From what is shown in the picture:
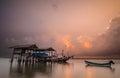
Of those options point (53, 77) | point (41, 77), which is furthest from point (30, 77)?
point (53, 77)

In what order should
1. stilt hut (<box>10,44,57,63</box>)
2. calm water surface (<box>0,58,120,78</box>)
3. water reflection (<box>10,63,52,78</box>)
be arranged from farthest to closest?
stilt hut (<box>10,44,57,63</box>) → calm water surface (<box>0,58,120,78</box>) → water reflection (<box>10,63,52,78</box>)

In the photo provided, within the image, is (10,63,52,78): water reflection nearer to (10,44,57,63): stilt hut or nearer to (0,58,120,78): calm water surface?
(0,58,120,78): calm water surface

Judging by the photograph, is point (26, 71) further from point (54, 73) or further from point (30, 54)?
point (30, 54)

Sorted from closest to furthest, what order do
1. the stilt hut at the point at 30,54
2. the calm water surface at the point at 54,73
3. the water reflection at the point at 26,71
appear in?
the water reflection at the point at 26,71, the calm water surface at the point at 54,73, the stilt hut at the point at 30,54

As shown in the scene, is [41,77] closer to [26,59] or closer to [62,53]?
[26,59]

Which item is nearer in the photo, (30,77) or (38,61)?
(30,77)

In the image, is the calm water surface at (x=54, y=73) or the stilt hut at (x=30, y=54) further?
the stilt hut at (x=30, y=54)

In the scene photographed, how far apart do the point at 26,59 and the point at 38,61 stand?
9.85 ft

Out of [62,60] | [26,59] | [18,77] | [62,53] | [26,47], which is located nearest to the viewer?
[18,77]

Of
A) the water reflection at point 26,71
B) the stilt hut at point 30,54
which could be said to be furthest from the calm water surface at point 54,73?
the stilt hut at point 30,54

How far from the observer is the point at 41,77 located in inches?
501

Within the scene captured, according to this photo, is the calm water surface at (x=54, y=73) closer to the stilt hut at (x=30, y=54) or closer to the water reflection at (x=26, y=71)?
the water reflection at (x=26, y=71)

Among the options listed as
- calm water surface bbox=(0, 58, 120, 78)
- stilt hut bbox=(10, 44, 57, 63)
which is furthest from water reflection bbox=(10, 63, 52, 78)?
stilt hut bbox=(10, 44, 57, 63)

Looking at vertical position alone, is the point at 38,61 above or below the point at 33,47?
below
